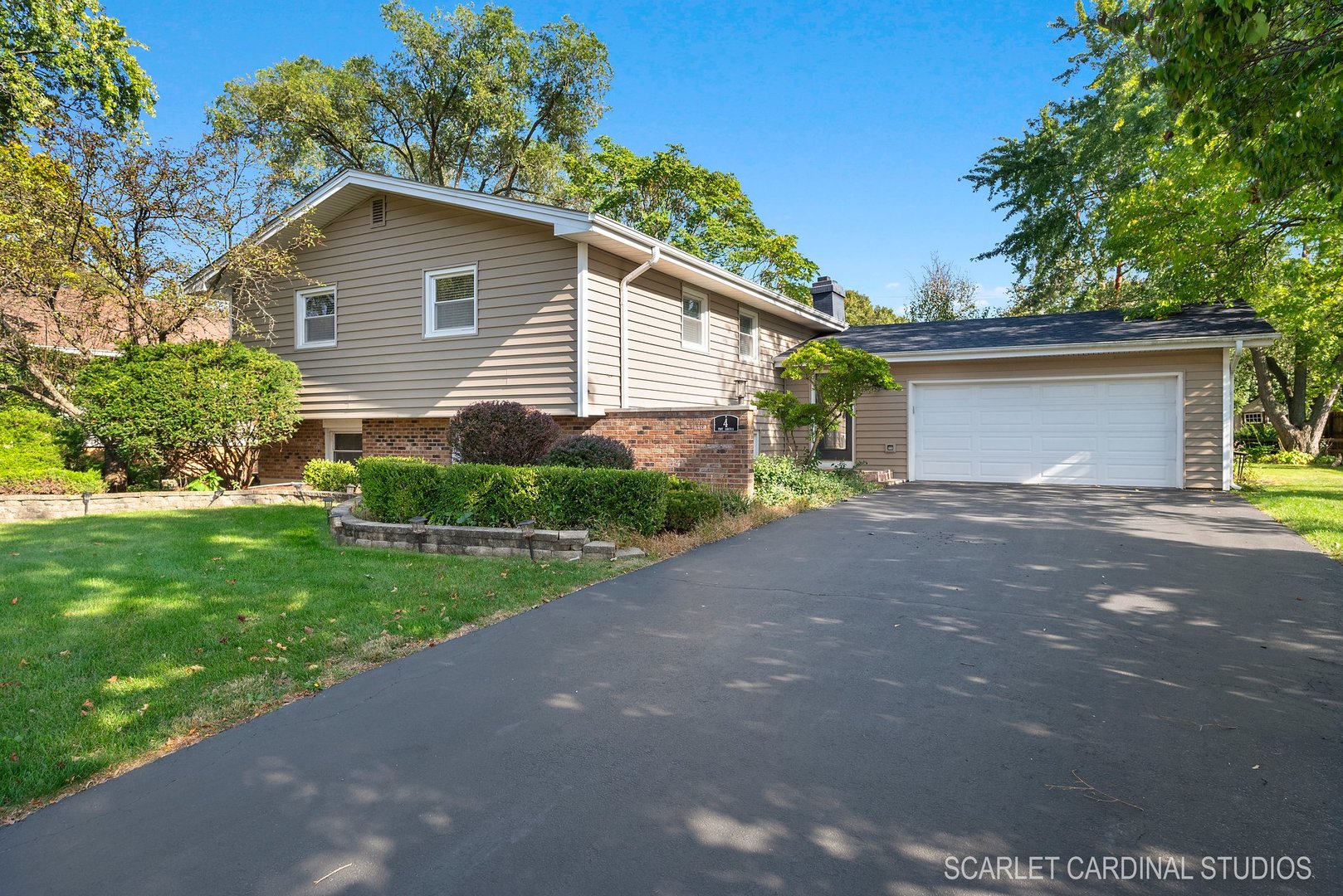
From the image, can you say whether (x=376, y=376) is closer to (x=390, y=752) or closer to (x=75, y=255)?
(x=75, y=255)

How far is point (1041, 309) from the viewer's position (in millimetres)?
27047

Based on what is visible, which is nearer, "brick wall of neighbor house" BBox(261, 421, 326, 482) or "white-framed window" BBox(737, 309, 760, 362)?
"brick wall of neighbor house" BBox(261, 421, 326, 482)

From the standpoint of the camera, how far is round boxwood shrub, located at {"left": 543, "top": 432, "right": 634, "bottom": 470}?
8.54 m

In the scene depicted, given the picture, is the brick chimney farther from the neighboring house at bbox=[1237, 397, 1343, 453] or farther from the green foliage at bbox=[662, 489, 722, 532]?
the neighboring house at bbox=[1237, 397, 1343, 453]

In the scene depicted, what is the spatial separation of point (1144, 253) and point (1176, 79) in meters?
11.0

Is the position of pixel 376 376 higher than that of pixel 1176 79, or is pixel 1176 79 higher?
pixel 1176 79

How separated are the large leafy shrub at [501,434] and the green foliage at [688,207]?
1432 centimetres

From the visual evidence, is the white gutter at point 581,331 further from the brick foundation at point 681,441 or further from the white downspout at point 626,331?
the white downspout at point 626,331

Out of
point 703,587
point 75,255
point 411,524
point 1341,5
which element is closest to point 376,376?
point 75,255

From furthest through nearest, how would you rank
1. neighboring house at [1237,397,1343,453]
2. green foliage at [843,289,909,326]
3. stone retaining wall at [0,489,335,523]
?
green foliage at [843,289,909,326] → neighboring house at [1237,397,1343,453] → stone retaining wall at [0,489,335,523]

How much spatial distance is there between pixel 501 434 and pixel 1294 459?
23.3m

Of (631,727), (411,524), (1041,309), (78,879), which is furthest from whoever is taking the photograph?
(1041,309)

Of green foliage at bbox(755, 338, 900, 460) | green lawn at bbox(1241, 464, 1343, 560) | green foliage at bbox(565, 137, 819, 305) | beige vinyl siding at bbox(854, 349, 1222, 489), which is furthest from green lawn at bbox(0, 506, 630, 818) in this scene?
green foliage at bbox(565, 137, 819, 305)

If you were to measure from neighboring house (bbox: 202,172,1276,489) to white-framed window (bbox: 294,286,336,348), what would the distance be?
0.03m
